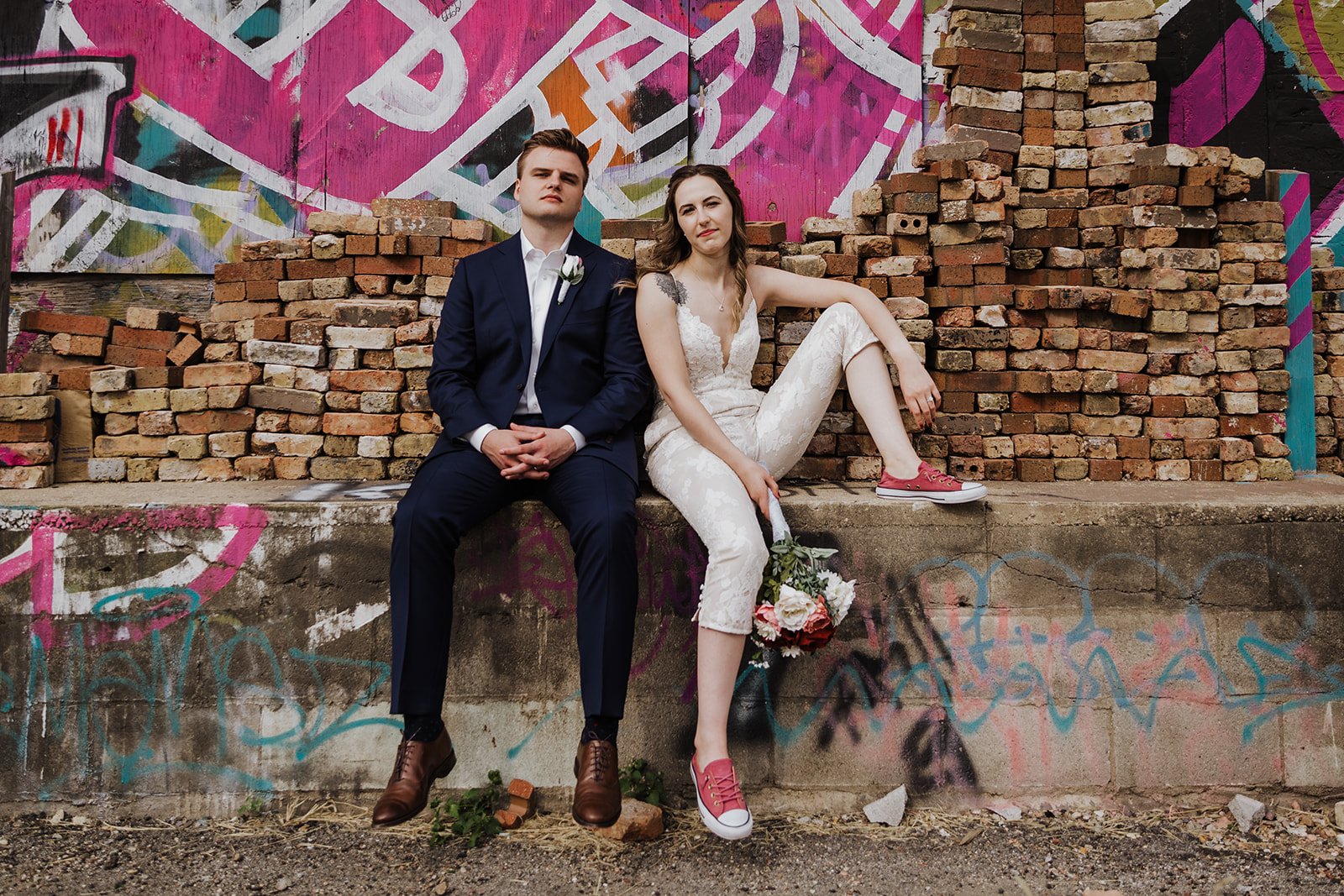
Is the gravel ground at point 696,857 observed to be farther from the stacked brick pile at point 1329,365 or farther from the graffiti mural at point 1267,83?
the graffiti mural at point 1267,83

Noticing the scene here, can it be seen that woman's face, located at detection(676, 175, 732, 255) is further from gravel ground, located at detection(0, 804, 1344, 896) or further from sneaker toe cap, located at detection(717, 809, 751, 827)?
gravel ground, located at detection(0, 804, 1344, 896)

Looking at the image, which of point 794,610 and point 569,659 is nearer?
point 794,610

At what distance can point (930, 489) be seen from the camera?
292cm

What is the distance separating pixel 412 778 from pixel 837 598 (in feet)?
4.44

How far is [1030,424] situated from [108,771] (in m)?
3.76

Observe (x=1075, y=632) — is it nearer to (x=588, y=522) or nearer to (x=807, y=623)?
(x=807, y=623)

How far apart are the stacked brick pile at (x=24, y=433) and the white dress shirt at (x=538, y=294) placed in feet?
6.44

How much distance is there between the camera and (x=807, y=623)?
245 centimetres

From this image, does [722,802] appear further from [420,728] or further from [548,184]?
[548,184]

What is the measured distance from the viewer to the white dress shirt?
2.95m

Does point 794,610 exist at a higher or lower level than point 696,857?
higher

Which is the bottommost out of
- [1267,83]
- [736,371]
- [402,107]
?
[736,371]

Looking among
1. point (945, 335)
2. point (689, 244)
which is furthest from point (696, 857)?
point (945, 335)

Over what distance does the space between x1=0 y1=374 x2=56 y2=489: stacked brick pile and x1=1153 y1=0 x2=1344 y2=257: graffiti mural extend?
564 centimetres
